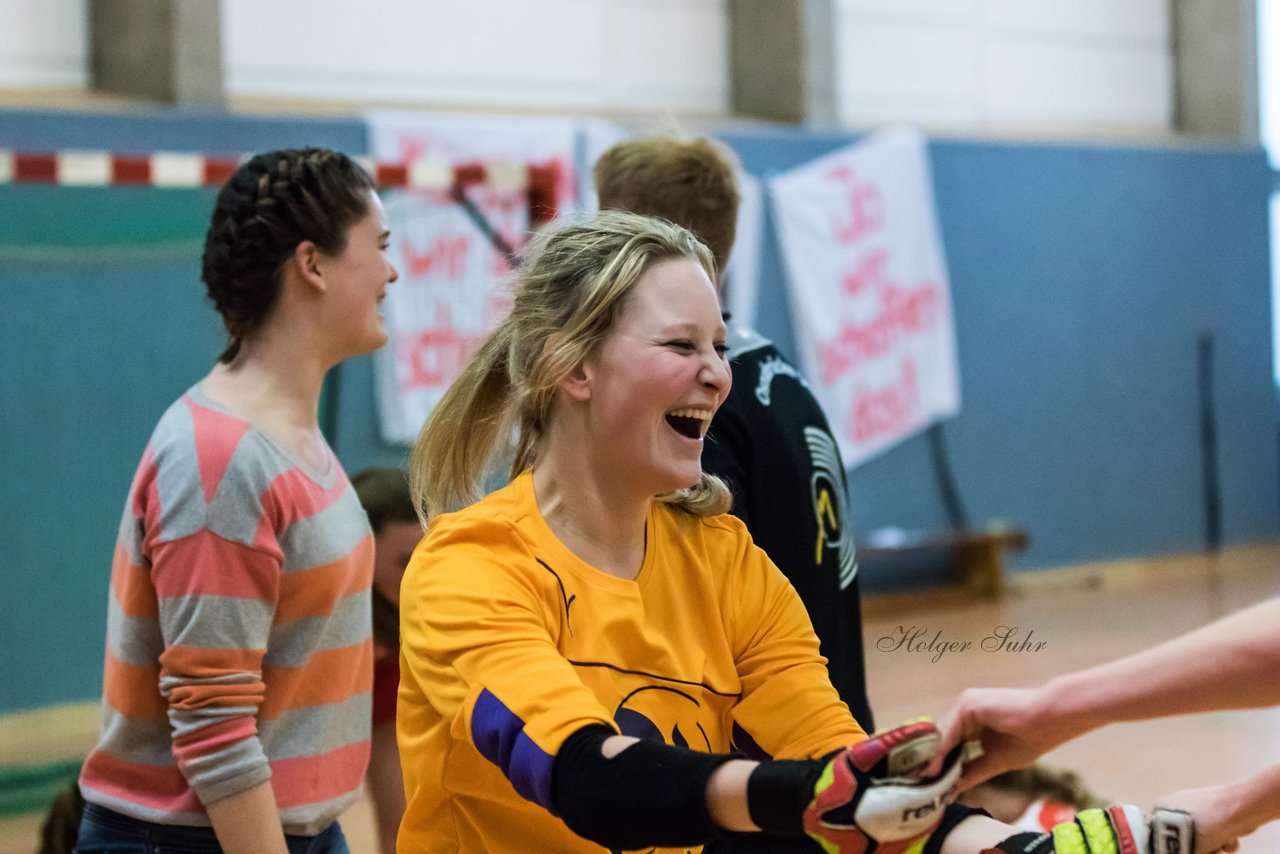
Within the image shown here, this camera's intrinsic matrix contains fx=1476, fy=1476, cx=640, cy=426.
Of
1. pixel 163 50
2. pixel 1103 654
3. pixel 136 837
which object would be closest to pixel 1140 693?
pixel 136 837

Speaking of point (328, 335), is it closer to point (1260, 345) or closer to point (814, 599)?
point (814, 599)

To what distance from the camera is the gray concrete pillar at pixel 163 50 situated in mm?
6684

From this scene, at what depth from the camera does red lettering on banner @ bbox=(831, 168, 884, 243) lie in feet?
29.5

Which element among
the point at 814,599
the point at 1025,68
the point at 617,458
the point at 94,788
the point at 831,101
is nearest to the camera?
the point at 617,458

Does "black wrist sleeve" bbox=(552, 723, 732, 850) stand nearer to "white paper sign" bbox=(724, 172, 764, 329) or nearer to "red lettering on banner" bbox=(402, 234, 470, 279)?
"red lettering on banner" bbox=(402, 234, 470, 279)

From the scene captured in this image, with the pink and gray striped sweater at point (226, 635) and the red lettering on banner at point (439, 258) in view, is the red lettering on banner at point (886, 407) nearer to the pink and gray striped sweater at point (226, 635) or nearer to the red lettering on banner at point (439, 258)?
the red lettering on banner at point (439, 258)

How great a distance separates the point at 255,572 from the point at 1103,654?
19.2 ft

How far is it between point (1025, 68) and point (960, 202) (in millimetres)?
1480

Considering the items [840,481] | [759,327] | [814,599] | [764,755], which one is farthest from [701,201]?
[759,327]

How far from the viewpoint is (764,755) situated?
6.15 ft

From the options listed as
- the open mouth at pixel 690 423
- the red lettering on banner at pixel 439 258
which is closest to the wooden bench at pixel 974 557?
the red lettering on banner at pixel 439 258

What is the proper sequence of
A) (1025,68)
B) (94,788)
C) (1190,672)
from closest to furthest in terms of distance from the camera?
1. (1190,672)
2. (94,788)
3. (1025,68)

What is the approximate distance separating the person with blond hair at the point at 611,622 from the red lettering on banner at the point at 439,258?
4.91 meters

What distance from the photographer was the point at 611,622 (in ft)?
5.71
